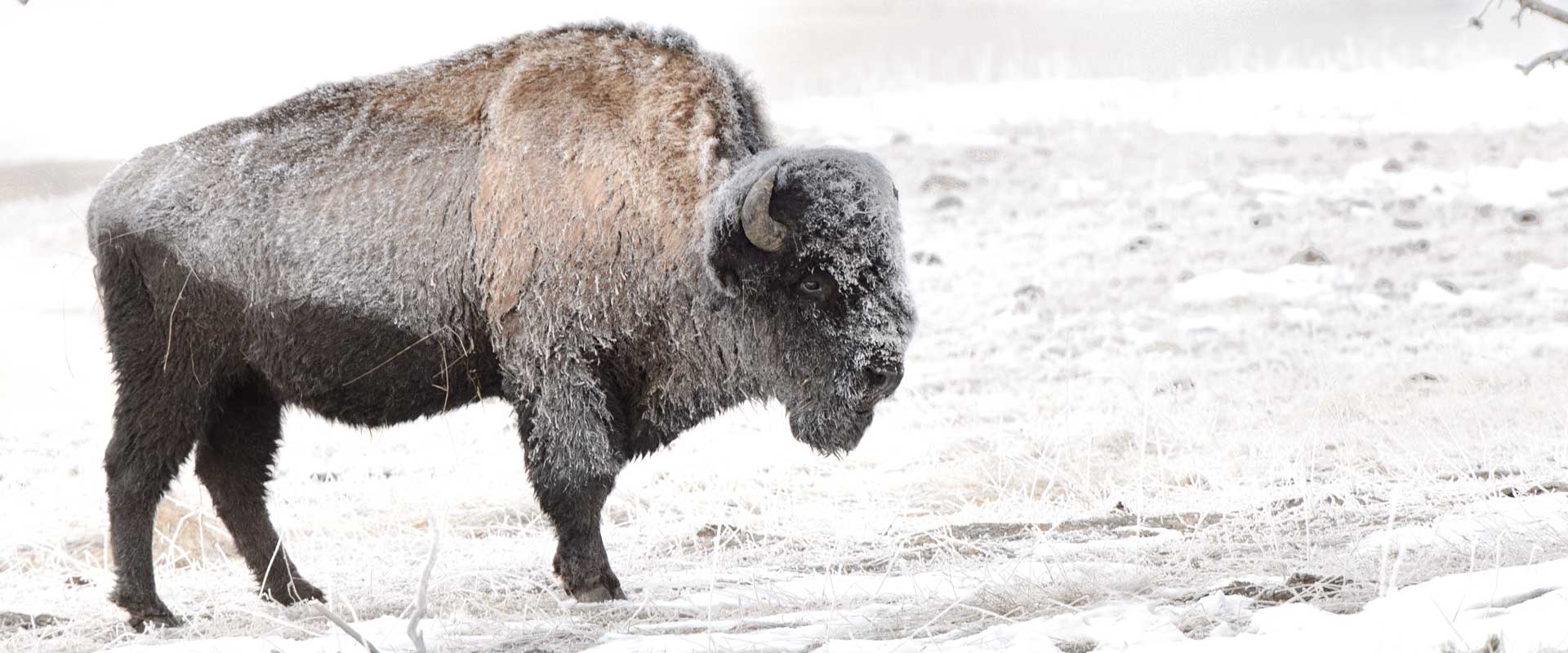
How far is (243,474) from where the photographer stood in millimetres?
5336

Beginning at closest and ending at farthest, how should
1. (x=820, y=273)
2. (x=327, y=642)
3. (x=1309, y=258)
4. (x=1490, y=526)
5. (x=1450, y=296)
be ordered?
(x=327, y=642) < (x=1490, y=526) < (x=820, y=273) < (x=1450, y=296) < (x=1309, y=258)

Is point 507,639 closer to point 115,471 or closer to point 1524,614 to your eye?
point 115,471

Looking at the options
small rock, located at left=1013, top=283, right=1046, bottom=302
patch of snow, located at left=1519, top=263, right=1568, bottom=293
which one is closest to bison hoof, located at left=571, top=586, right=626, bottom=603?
small rock, located at left=1013, top=283, right=1046, bottom=302

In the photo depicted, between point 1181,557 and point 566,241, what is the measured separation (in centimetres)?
240

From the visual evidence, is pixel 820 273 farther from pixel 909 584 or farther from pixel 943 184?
pixel 943 184

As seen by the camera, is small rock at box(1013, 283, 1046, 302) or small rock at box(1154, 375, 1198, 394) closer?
small rock at box(1154, 375, 1198, 394)

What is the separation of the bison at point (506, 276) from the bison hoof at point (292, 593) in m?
0.01

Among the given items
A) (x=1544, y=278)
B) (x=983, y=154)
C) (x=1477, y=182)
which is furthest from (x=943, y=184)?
(x=1544, y=278)

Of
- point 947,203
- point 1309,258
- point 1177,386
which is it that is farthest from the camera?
point 947,203

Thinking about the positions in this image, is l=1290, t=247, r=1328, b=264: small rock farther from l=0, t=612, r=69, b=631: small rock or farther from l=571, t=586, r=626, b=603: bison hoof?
l=0, t=612, r=69, b=631: small rock

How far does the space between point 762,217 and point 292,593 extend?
235 centimetres

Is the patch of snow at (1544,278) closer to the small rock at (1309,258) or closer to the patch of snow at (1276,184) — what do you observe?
the small rock at (1309,258)

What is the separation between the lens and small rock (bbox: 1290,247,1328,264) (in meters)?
14.6

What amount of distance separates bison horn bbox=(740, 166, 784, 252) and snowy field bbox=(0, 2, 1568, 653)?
3.38 ft
